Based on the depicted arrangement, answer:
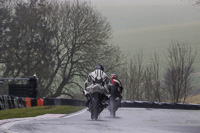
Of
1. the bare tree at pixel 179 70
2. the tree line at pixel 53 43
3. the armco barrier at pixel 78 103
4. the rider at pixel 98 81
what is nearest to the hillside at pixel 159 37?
the tree line at pixel 53 43

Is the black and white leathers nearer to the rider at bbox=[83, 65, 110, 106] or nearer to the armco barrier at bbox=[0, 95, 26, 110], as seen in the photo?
the rider at bbox=[83, 65, 110, 106]

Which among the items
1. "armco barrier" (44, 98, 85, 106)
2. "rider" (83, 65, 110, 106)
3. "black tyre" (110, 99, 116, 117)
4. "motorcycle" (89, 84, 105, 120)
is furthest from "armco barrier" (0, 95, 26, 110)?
"motorcycle" (89, 84, 105, 120)

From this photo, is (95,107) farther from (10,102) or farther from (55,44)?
(55,44)

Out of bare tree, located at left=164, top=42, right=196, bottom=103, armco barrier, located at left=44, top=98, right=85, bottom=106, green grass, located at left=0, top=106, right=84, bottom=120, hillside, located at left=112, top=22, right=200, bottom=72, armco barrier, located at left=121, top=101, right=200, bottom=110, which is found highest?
hillside, located at left=112, top=22, right=200, bottom=72

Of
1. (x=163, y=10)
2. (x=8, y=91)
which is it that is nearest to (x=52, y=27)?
(x=8, y=91)

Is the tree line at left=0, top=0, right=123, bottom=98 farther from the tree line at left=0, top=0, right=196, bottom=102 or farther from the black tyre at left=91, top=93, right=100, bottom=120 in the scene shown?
the black tyre at left=91, top=93, right=100, bottom=120

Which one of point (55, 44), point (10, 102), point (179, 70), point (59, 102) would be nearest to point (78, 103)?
point (59, 102)

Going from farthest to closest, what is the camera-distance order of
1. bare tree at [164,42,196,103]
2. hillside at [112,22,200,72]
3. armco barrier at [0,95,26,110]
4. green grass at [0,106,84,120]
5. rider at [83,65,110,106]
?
1. hillside at [112,22,200,72]
2. bare tree at [164,42,196,103]
3. armco barrier at [0,95,26,110]
4. green grass at [0,106,84,120]
5. rider at [83,65,110,106]

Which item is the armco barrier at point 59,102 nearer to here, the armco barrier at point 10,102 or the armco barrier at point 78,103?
the armco barrier at point 78,103

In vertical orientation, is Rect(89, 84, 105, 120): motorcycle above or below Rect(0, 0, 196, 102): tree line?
below

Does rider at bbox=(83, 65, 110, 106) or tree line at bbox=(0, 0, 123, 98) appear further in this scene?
tree line at bbox=(0, 0, 123, 98)

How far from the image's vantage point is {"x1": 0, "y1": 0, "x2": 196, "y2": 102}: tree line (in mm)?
53938

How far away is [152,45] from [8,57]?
81.8m

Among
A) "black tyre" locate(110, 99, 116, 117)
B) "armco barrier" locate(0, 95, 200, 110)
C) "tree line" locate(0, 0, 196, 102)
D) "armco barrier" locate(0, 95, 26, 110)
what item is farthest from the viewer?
"tree line" locate(0, 0, 196, 102)
